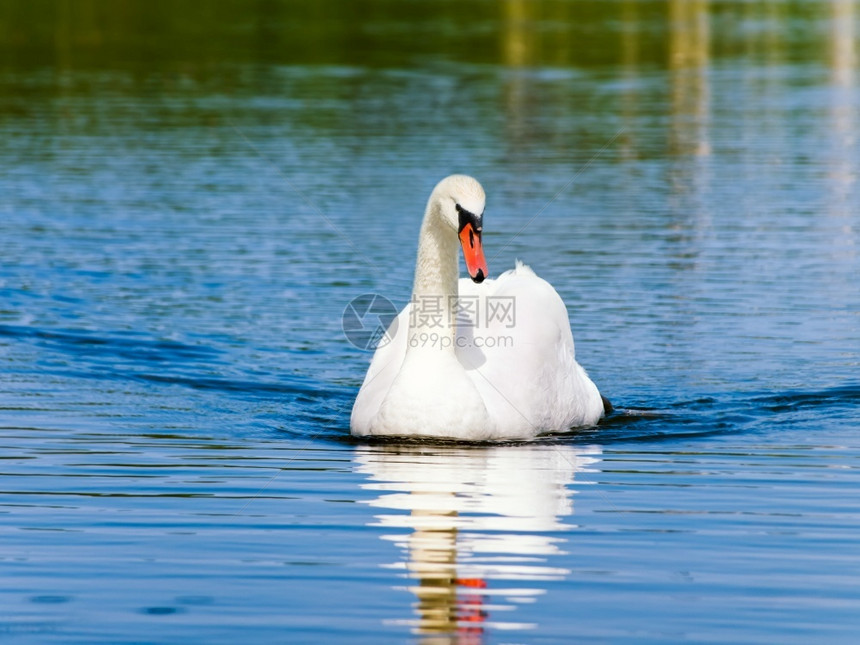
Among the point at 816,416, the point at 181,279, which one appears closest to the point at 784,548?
the point at 816,416

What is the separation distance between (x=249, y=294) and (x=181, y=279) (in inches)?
46.5

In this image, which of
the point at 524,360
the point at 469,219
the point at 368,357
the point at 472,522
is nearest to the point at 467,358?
the point at 524,360

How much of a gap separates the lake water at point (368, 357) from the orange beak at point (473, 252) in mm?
1294

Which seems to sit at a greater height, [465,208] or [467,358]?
[465,208]

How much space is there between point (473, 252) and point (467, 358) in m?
1.19

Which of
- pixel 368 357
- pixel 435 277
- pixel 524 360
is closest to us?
pixel 435 277

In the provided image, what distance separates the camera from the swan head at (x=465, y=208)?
33.9ft

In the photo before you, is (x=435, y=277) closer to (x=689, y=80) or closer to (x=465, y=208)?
(x=465, y=208)

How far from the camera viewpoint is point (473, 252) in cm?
1019

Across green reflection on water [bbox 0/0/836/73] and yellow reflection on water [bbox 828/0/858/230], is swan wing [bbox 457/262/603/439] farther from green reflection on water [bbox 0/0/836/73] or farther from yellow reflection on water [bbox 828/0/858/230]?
green reflection on water [bbox 0/0/836/73]

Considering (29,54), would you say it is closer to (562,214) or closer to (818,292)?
(562,214)

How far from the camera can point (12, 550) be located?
26.9 ft

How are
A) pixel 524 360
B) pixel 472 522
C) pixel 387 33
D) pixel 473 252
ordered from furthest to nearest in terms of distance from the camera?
1. pixel 387 33
2. pixel 524 360
3. pixel 473 252
4. pixel 472 522

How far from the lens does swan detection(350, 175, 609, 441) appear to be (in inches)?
422
